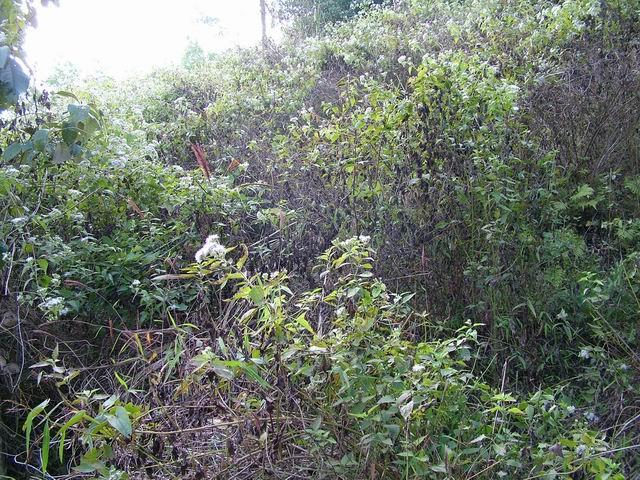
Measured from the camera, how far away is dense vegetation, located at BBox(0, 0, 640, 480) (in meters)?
2.39

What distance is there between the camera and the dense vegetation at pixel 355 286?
2.39 meters

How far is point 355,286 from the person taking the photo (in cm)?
257

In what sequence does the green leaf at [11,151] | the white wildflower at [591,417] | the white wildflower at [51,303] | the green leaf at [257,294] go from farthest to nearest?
1. the green leaf at [11,151]
2. the white wildflower at [51,303]
3. the white wildflower at [591,417]
4. the green leaf at [257,294]

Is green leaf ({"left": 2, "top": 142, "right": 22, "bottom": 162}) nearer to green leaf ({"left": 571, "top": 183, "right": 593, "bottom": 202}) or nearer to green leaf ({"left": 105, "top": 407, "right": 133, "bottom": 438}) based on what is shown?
green leaf ({"left": 105, "top": 407, "right": 133, "bottom": 438})

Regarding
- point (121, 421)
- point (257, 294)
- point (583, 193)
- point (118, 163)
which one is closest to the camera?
point (121, 421)

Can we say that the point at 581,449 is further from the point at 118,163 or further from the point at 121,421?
the point at 118,163

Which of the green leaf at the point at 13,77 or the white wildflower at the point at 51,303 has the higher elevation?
the green leaf at the point at 13,77

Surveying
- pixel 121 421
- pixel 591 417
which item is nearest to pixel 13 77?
pixel 121 421

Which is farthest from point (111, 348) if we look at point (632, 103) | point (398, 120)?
point (632, 103)

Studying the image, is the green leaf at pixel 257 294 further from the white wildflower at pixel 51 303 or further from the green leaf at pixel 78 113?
the green leaf at pixel 78 113

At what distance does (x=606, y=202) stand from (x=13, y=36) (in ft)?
11.6

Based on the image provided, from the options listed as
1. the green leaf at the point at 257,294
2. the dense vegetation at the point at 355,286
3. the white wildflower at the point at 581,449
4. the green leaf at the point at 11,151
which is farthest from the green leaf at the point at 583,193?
the green leaf at the point at 11,151

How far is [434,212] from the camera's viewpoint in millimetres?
4004

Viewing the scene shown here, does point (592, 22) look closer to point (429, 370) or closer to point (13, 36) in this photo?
point (429, 370)
